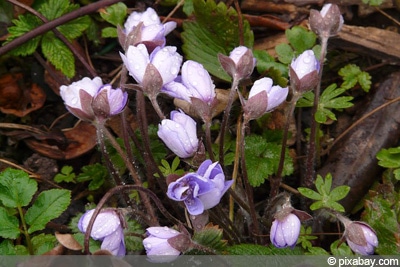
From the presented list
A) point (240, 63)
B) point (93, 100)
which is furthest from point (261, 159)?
point (93, 100)

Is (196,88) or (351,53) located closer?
(196,88)

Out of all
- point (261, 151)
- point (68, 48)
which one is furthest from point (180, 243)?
point (68, 48)

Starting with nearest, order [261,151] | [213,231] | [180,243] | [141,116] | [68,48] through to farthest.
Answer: [180,243]
[213,231]
[141,116]
[261,151]
[68,48]

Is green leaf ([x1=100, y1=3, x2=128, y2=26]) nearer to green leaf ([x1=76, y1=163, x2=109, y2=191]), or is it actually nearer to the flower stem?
green leaf ([x1=76, y1=163, x2=109, y2=191])

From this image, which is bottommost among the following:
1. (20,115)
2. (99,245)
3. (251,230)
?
(251,230)

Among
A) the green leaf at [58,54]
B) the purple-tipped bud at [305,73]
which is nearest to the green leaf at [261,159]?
the purple-tipped bud at [305,73]

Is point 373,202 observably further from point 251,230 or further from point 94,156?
point 94,156
